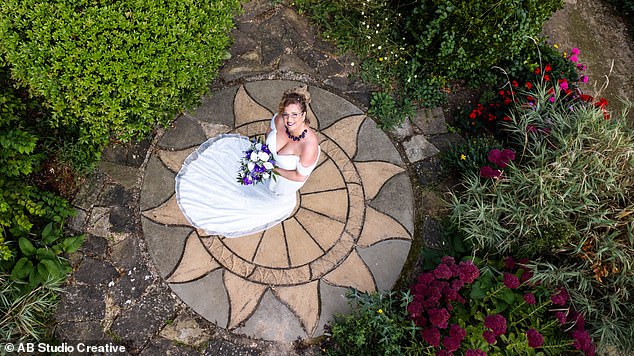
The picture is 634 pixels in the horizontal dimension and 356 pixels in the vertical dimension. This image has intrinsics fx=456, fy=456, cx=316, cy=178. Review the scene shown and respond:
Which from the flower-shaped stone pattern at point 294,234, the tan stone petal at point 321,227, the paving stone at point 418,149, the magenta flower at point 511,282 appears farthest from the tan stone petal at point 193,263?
the magenta flower at point 511,282

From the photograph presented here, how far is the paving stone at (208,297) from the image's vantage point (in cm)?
402

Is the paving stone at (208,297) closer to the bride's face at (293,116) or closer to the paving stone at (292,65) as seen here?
the bride's face at (293,116)

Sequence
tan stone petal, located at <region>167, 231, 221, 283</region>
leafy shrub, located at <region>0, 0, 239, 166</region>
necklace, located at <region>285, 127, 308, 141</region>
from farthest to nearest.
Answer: tan stone petal, located at <region>167, 231, 221, 283</region> → necklace, located at <region>285, 127, 308, 141</region> → leafy shrub, located at <region>0, 0, 239, 166</region>

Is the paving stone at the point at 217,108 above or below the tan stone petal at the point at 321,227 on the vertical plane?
above

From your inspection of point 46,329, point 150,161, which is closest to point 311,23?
point 150,161

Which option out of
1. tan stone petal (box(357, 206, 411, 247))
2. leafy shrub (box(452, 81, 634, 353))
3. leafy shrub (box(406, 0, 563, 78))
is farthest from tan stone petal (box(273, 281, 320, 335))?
leafy shrub (box(406, 0, 563, 78))

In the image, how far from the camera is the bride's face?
3.46 meters

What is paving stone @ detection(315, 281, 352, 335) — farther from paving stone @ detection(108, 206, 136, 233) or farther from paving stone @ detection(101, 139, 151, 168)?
paving stone @ detection(101, 139, 151, 168)

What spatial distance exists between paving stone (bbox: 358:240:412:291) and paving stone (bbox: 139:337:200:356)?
5.66 ft

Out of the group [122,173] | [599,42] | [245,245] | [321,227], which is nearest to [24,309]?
[122,173]

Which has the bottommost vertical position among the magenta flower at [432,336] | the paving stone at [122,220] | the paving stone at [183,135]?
the magenta flower at [432,336]

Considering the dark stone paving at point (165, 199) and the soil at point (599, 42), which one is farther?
the soil at point (599, 42)

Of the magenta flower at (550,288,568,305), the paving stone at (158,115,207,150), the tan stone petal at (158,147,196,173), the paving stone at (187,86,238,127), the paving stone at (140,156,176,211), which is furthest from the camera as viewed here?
the paving stone at (187,86,238,127)

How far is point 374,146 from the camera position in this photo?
482 centimetres
